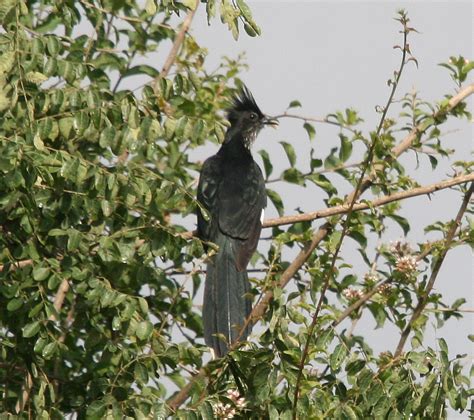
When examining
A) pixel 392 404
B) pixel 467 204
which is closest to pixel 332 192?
pixel 467 204

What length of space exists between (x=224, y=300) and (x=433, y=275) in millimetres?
1289

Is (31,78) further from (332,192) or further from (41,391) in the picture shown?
(332,192)

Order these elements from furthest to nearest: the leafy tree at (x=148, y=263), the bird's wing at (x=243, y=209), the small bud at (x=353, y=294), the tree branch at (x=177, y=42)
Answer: the bird's wing at (x=243, y=209) < the tree branch at (x=177, y=42) < the small bud at (x=353, y=294) < the leafy tree at (x=148, y=263)

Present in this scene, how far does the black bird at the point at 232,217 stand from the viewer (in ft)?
19.8

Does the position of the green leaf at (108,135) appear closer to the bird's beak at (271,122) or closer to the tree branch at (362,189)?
the tree branch at (362,189)

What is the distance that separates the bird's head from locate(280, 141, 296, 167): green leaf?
201 cm

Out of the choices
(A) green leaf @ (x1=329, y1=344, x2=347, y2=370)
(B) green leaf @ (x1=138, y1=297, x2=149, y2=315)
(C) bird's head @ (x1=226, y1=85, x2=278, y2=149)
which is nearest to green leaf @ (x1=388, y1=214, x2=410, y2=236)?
(A) green leaf @ (x1=329, y1=344, x2=347, y2=370)

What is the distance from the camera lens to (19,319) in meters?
4.94

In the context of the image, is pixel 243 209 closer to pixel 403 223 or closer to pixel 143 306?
pixel 403 223

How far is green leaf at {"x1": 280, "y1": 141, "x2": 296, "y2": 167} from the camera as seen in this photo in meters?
6.25

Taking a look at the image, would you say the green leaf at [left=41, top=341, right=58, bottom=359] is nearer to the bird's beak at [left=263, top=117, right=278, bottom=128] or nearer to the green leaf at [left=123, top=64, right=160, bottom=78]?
the green leaf at [left=123, top=64, right=160, bottom=78]

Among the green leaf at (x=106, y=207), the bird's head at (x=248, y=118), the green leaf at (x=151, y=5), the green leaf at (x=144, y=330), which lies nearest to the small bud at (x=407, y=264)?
the green leaf at (x=144, y=330)

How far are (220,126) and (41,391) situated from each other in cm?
150

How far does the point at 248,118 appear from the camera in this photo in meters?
8.33
